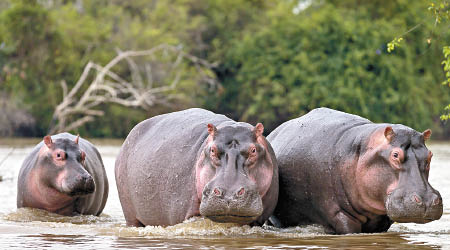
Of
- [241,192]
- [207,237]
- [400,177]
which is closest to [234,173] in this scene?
[241,192]

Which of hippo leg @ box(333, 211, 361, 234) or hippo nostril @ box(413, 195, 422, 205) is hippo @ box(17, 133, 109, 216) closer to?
hippo leg @ box(333, 211, 361, 234)

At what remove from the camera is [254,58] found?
41.5 m

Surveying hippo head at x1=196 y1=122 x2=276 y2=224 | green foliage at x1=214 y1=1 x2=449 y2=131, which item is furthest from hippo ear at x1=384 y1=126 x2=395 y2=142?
green foliage at x1=214 y1=1 x2=449 y2=131

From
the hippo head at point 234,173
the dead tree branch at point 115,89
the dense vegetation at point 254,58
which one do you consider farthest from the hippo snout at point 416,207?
the dense vegetation at point 254,58

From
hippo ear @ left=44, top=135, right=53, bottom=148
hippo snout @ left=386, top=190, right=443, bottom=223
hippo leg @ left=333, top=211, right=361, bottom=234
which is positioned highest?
hippo ear @ left=44, top=135, right=53, bottom=148

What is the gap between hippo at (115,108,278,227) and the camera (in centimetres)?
620

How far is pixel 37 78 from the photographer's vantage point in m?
34.4

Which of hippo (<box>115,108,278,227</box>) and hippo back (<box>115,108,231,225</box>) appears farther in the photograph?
hippo back (<box>115,108,231,225</box>)

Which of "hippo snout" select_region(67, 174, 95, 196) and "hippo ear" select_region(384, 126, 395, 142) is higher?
"hippo ear" select_region(384, 126, 395, 142)

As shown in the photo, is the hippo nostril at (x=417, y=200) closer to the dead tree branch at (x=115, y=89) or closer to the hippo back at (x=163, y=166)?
the hippo back at (x=163, y=166)

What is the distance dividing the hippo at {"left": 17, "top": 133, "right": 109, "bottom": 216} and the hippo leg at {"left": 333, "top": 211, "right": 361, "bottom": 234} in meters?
2.96

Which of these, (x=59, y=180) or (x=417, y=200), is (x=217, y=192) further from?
(x=59, y=180)

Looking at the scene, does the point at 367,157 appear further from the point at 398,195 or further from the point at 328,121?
the point at 328,121

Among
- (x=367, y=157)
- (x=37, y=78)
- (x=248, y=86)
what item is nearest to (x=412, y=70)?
(x=248, y=86)
